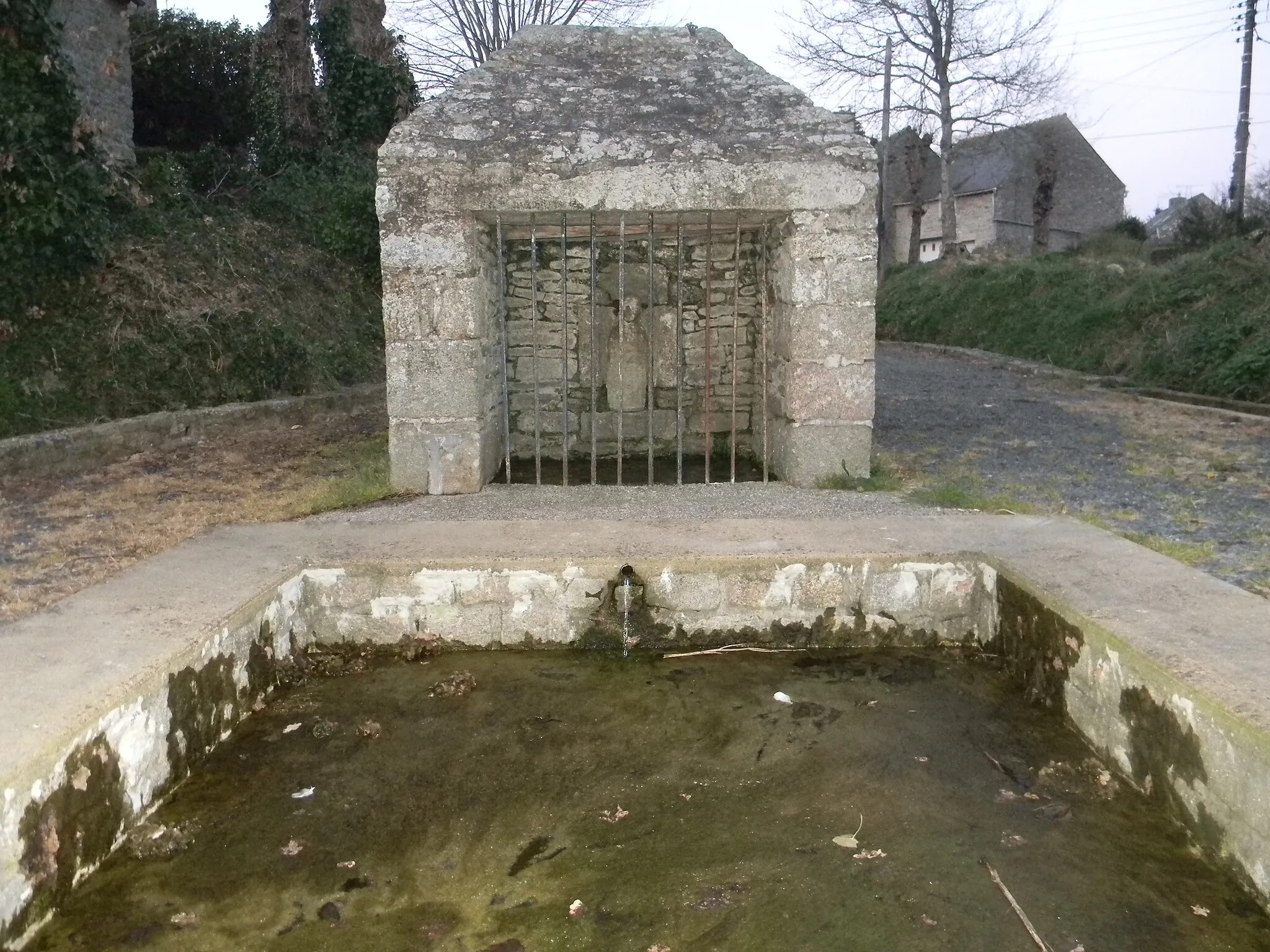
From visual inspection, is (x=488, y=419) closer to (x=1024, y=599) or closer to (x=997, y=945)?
(x=1024, y=599)

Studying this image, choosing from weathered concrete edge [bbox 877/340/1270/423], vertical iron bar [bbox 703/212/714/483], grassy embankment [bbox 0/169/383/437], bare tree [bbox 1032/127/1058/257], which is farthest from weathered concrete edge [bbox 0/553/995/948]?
bare tree [bbox 1032/127/1058/257]

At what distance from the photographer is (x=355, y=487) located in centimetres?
554

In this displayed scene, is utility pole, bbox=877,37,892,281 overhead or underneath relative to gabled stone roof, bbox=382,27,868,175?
overhead

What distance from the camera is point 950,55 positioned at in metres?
21.2

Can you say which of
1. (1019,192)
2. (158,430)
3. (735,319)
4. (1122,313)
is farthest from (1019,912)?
(1019,192)

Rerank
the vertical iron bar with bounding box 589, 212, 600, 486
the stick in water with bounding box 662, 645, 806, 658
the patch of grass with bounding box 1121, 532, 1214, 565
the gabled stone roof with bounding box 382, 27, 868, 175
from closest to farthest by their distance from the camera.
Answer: the stick in water with bounding box 662, 645, 806, 658, the patch of grass with bounding box 1121, 532, 1214, 565, the gabled stone roof with bounding box 382, 27, 868, 175, the vertical iron bar with bounding box 589, 212, 600, 486

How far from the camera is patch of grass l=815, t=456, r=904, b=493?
5.46m

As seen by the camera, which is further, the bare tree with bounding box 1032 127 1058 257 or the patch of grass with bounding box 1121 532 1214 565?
the bare tree with bounding box 1032 127 1058 257

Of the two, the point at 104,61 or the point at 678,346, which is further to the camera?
the point at 104,61

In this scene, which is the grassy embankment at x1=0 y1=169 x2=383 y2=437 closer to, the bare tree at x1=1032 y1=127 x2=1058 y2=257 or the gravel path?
the gravel path

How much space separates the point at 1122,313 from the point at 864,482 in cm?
917

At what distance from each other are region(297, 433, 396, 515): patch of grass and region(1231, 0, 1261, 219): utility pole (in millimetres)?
15697

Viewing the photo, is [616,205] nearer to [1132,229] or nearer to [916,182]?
[1132,229]

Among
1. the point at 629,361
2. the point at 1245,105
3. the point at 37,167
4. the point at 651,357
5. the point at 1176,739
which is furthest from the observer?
the point at 1245,105
